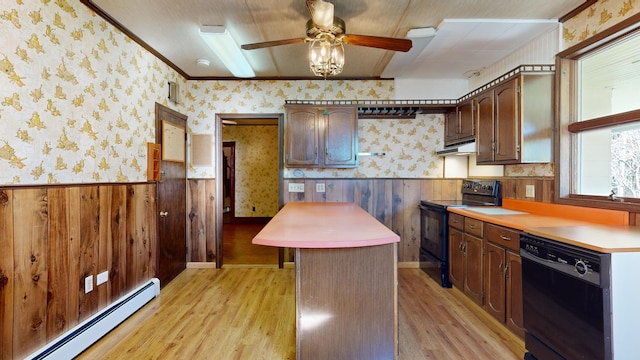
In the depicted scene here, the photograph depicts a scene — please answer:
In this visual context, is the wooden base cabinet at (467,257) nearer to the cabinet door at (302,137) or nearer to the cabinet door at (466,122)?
the cabinet door at (466,122)

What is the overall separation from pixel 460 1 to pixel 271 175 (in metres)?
5.42

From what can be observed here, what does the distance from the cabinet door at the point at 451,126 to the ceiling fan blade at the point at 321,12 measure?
7.73 ft

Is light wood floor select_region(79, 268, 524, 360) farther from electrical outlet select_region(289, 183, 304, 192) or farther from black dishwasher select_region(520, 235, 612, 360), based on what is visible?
electrical outlet select_region(289, 183, 304, 192)

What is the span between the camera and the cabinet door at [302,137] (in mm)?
3490

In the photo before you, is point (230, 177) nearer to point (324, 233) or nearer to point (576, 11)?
point (324, 233)

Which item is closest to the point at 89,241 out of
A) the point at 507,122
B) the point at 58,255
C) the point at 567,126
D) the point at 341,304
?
the point at 58,255

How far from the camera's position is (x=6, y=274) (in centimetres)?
156

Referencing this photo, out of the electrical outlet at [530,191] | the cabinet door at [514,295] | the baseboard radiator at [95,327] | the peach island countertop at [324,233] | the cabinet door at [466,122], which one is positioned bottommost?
the baseboard radiator at [95,327]

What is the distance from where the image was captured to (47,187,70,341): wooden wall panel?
1.83 metres

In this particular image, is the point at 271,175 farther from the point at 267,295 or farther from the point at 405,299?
the point at 405,299

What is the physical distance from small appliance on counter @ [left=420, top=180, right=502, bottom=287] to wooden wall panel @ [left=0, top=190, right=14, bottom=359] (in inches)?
138

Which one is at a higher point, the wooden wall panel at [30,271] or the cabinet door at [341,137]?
the cabinet door at [341,137]

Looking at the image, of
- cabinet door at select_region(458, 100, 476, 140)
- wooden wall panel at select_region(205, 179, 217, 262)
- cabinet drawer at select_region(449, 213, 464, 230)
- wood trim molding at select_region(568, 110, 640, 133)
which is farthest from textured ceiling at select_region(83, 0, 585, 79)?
cabinet drawer at select_region(449, 213, 464, 230)

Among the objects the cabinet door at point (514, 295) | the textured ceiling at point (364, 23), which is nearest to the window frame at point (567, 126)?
the textured ceiling at point (364, 23)
